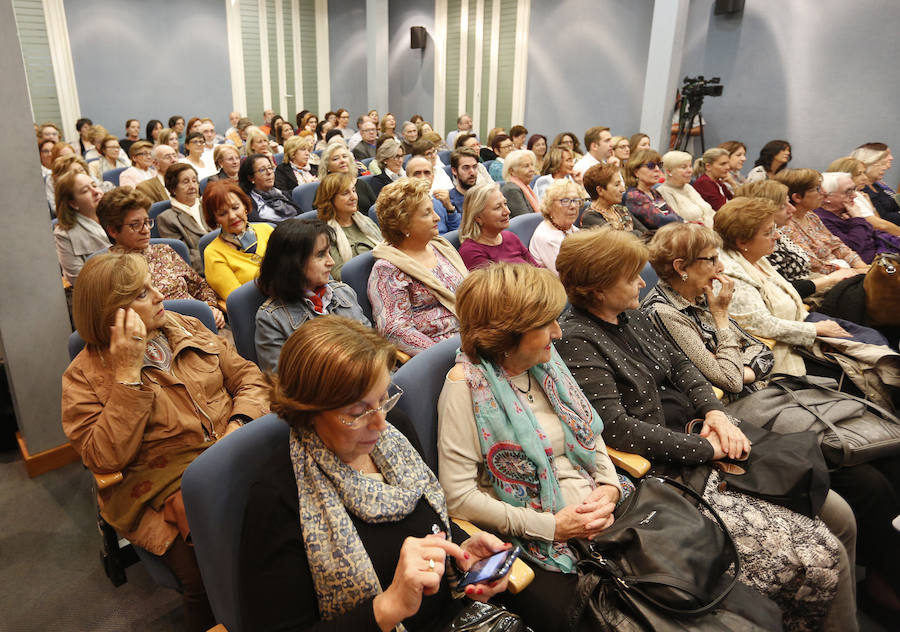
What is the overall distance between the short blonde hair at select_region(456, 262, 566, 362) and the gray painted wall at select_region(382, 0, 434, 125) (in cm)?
1081

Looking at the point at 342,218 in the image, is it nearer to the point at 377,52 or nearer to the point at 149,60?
the point at 377,52

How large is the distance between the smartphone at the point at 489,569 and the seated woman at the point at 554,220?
226 cm

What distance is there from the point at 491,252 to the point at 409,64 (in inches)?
399

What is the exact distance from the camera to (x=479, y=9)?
1045cm

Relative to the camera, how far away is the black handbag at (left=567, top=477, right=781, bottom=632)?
4.37 ft

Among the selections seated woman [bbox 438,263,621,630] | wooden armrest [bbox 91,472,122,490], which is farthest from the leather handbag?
wooden armrest [bbox 91,472,122,490]

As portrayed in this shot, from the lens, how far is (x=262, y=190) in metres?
4.33

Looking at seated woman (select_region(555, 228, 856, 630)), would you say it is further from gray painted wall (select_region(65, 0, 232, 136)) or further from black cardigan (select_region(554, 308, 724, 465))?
gray painted wall (select_region(65, 0, 232, 136))

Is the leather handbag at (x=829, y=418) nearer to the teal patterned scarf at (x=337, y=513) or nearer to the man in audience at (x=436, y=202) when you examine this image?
the teal patterned scarf at (x=337, y=513)

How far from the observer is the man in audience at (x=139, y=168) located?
5.32m

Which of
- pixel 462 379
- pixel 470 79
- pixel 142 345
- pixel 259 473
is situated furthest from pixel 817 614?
pixel 470 79

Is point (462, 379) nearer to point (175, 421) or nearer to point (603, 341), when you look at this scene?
point (603, 341)

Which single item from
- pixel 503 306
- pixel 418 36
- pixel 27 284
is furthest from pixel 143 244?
pixel 418 36

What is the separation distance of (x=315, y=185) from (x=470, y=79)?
7.39 m
